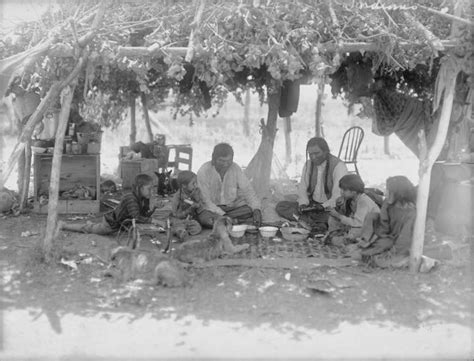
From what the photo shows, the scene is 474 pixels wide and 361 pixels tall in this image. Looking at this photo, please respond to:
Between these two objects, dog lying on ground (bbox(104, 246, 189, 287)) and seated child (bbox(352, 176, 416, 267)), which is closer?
dog lying on ground (bbox(104, 246, 189, 287))

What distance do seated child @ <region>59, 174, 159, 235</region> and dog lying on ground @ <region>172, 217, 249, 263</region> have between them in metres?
0.98

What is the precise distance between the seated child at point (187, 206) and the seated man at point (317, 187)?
4.03 ft

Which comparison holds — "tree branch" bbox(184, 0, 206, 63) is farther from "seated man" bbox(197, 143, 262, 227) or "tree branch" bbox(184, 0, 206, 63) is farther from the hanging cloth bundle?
the hanging cloth bundle

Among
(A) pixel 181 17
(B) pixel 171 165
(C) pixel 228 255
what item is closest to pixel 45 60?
(A) pixel 181 17

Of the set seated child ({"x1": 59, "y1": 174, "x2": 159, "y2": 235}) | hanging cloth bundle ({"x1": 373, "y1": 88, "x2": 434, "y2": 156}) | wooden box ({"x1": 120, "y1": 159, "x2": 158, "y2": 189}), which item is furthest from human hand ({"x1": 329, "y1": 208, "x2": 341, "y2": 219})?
wooden box ({"x1": 120, "y1": 159, "x2": 158, "y2": 189})

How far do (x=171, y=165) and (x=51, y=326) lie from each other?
26.9 ft

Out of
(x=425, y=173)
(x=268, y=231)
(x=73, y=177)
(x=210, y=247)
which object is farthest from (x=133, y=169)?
(x=425, y=173)

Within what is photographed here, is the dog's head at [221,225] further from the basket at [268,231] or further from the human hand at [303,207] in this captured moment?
the human hand at [303,207]

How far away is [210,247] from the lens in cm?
622

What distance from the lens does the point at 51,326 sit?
15.3ft

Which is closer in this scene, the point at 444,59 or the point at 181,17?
the point at 444,59

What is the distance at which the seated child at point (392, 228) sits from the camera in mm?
6094

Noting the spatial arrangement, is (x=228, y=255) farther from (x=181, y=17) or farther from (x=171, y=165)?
(x=171, y=165)

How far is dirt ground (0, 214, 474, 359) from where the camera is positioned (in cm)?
439
